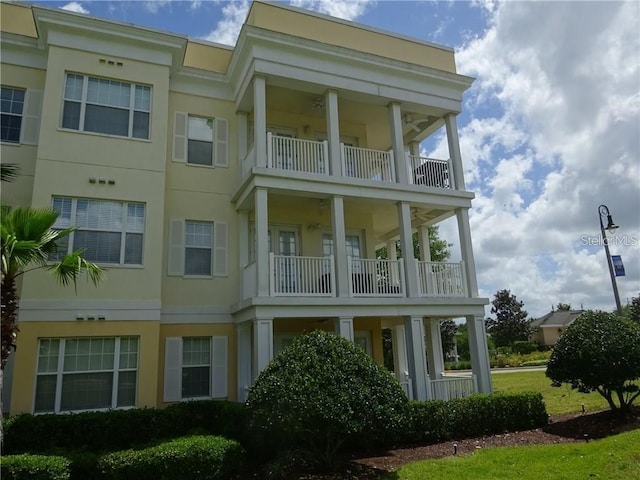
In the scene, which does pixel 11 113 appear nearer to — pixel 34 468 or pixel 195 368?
pixel 195 368

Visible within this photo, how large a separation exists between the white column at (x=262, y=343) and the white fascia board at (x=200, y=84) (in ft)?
24.9

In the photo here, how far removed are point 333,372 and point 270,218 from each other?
7314 millimetres

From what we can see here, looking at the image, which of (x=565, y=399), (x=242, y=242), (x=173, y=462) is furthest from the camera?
(x=565, y=399)

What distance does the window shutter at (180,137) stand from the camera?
13.8 meters

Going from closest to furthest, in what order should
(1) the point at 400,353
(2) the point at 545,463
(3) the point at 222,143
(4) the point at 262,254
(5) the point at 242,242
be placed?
(2) the point at 545,463
(4) the point at 262,254
(5) the point at 242,242
(3) the point at 222,143
(1) the point at 400,353

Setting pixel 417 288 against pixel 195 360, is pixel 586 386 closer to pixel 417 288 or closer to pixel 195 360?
pixel 417 288

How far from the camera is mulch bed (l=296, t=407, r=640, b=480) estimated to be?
855 centimetres

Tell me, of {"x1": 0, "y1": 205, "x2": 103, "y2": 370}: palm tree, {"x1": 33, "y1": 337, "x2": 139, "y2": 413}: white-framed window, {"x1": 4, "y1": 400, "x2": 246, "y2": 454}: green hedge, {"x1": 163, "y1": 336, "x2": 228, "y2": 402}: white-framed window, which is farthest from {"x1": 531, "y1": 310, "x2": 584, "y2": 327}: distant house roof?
{"x1": 0, "y1": 205, "x2": 103, "y2": 370}: palm tree

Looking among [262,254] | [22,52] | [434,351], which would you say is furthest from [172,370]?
[22,52]

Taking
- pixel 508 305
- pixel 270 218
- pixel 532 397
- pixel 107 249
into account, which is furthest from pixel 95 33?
pixel 508 305

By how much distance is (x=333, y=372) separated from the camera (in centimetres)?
848

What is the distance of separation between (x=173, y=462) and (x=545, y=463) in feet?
22.0

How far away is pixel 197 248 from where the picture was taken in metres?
13.4

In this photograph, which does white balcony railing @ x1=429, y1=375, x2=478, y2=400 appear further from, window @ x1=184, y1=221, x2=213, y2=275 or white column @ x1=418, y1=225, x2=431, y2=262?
window @ x1=184, y1=221, x2=213, y2=275
